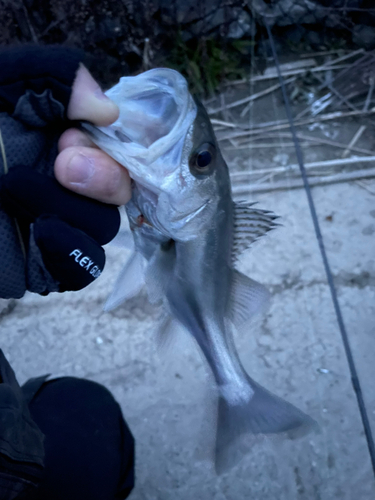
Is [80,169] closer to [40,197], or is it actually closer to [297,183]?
[40,197]

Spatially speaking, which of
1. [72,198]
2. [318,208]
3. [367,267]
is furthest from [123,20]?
[72,198]

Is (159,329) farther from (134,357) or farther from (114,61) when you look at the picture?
(114,61)

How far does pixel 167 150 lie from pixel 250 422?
88 centimetres

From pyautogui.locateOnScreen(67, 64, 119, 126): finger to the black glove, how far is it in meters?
0.02

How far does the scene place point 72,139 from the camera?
1051mm

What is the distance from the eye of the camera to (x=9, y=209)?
103cm

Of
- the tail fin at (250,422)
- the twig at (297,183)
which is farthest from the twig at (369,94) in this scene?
the tail fin at (250,422)

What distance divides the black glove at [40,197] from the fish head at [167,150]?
0.11 m

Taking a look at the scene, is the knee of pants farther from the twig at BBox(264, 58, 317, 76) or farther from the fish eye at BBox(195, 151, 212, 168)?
the twig at BBox(264, 58, 317, 76)

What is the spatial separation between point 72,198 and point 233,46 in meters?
2.76

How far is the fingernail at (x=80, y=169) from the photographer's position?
1006 mm

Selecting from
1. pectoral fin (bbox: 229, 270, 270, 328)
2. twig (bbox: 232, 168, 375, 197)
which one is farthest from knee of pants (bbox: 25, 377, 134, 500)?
twig (bbox: 232, 168, 375, 197)

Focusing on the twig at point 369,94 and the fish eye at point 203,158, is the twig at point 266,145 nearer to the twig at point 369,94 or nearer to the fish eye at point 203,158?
the twig at point 369,94

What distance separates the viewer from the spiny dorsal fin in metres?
1.38
